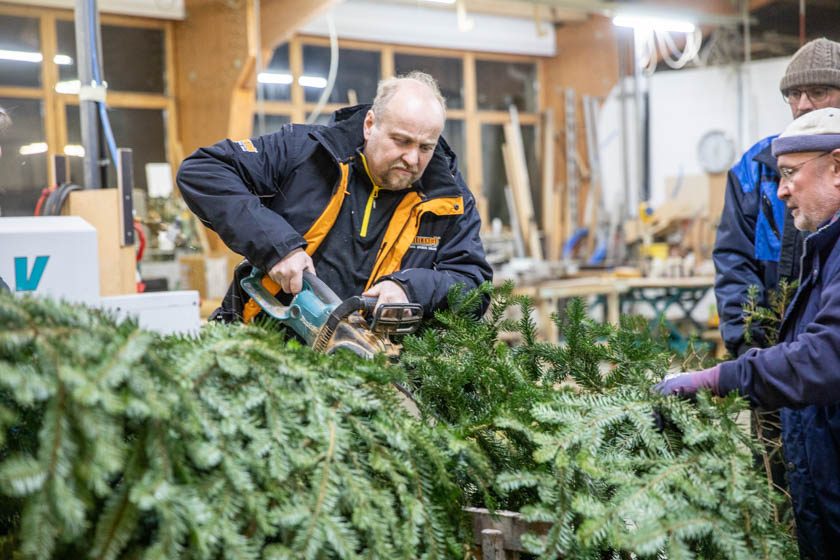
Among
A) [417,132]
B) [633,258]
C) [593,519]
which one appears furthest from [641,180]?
[593,519]

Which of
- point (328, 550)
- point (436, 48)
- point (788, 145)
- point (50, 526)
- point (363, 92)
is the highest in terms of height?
point (436, 48)

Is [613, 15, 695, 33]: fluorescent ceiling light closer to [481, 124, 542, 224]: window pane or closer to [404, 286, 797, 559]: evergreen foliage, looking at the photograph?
[481, 124, 542, 224]: window pane

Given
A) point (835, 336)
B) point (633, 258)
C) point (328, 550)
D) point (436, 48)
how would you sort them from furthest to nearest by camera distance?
point (436, 48) < point (633, 258) < point (835, 336) < point (328, 550)

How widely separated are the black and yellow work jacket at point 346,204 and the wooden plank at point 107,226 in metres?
0.79

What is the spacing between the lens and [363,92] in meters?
9.25

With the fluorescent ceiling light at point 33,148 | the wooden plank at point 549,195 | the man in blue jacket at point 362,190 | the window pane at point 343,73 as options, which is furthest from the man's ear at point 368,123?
the wooden plank at point 549,195

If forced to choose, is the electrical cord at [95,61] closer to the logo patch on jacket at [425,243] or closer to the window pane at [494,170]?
the logo patch on jacket at [425,243]

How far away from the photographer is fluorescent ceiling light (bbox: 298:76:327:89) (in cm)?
882

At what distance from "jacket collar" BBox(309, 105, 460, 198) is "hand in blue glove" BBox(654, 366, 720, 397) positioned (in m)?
0.99

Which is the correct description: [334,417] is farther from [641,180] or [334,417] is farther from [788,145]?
[641,180]

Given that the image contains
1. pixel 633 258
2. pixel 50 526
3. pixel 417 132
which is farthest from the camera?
pixel 633 258

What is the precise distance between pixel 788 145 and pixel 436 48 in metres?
8.53

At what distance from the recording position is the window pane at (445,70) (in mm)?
9773

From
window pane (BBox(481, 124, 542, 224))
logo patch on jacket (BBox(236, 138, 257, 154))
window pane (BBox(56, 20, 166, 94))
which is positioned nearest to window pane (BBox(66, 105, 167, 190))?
window pane (BBox(56, 20, 166, 94))
